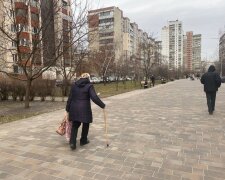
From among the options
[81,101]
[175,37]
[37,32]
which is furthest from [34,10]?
Answer: [175,37]

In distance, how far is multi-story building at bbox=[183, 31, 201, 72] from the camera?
126975 millimetres

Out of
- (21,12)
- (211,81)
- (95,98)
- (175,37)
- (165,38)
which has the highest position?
(175,37)

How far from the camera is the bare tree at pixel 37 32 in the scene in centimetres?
Result: 1291

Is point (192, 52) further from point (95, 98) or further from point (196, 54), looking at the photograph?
point (95, 98)

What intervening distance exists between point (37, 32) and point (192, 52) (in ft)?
431

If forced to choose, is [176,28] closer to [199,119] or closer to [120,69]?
[120,69]

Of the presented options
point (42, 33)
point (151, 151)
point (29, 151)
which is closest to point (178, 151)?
point (151, 151)

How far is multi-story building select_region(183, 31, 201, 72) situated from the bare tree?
11527cm

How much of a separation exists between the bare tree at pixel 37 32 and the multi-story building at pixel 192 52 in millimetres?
115272

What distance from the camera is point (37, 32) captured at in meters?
13.2

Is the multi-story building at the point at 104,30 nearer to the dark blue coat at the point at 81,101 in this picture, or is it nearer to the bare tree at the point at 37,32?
the bare tree at the point at 37,32

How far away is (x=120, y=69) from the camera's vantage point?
161 ft

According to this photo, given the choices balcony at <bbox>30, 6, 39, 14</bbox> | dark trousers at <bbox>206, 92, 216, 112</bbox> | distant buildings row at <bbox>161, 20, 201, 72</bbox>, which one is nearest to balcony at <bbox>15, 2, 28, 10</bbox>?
balcony at <bbox>30, 6, 39, 14</bbox>

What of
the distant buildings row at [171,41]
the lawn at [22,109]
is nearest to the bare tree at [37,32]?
the lawn at [22,109]
